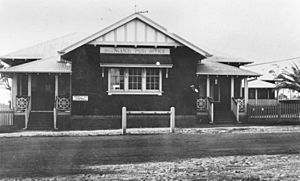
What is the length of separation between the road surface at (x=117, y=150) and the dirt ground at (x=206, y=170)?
623 mm

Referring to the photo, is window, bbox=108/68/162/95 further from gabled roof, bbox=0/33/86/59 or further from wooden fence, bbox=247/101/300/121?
gabled roof, bbox=0/33/86/59

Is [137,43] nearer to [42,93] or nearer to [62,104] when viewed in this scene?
[62,104]

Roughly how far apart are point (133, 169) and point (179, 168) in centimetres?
105

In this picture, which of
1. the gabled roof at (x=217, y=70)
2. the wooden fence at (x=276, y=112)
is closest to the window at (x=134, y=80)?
the gabled roof at (x=217, y=70)

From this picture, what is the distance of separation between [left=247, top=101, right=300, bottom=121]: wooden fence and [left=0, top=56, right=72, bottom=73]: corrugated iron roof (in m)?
11.0

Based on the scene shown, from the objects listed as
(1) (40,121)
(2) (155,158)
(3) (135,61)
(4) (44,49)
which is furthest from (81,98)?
(2) (155,158)

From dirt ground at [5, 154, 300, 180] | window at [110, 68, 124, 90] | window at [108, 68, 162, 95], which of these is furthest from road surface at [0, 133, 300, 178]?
window at [110, 68, 124, 90]

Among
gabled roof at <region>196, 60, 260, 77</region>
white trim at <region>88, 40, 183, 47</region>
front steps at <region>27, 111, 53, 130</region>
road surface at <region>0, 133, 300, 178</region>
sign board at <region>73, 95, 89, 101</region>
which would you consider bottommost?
road surface at <region>0, 133, 300, 178</region>

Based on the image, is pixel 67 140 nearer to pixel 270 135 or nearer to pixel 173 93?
pixel 270 135

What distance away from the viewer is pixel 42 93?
28188 mm

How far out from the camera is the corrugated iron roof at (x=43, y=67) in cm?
2635

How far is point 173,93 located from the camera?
25734 mm

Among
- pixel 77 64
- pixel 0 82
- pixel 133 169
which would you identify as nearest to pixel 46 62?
pixel 77 64

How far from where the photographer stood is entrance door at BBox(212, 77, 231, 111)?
29922mm
